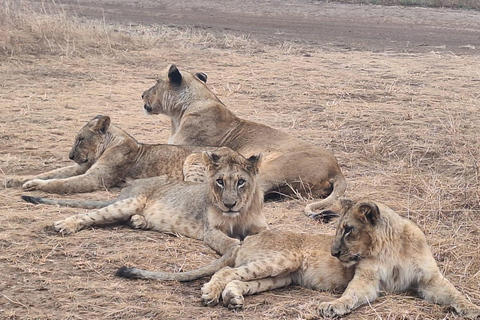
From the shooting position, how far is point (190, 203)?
608cm

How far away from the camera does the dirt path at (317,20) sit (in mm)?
17188

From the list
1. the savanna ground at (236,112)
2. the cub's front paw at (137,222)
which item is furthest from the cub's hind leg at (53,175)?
the cub's front paw at (137,222)

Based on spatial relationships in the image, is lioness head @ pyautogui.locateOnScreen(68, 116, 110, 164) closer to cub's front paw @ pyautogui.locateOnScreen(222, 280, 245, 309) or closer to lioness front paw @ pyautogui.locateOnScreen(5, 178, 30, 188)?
lioness front paw @ pyautogui.locateOnScreen(5, 178, 30, 188)

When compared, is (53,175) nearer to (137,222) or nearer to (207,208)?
(137,222)

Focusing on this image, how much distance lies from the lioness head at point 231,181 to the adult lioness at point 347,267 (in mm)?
564

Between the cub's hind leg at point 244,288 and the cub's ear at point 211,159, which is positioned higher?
the cub's ear at point 211,159

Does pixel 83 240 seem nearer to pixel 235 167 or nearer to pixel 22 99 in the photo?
pixel 235 167

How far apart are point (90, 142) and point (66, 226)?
6.36 ft

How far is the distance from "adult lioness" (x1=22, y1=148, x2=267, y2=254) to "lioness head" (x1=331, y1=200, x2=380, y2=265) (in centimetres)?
91

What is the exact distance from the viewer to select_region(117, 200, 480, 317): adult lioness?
4598 mm

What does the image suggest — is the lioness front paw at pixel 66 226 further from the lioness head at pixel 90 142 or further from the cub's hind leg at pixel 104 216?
the lioness head at pixel 90 142

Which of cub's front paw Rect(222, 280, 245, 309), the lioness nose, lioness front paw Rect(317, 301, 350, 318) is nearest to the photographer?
lioness front paw Rect(317, 301, 350, 318)

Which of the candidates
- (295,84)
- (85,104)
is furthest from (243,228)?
(295,84)

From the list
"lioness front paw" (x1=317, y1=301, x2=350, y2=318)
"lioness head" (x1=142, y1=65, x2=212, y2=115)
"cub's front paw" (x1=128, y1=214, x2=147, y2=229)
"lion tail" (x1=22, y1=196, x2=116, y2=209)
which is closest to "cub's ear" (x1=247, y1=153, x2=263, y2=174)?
"cub's front paw" (x1=128, y1=214, x2=147, y2=229)
